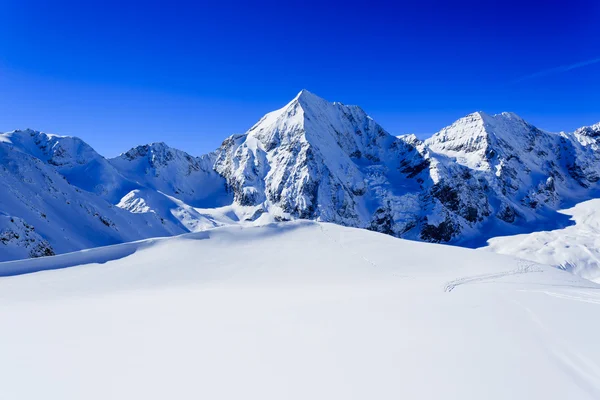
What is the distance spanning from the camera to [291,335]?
711cm

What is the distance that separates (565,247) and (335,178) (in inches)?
2786

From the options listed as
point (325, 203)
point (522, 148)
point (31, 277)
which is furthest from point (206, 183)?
point (522, 148)

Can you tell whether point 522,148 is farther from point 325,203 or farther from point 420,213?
point 325,203

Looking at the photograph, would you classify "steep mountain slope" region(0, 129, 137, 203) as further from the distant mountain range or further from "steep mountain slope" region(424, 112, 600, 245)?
"steep mountain slope" region(424, 112, 600, 245)

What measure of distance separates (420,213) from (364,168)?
30.4m

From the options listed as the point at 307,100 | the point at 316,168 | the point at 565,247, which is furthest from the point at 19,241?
the point at 565,247

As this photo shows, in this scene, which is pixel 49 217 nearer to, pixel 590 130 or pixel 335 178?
pixel 335 178

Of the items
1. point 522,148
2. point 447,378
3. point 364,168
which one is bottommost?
point 447,378

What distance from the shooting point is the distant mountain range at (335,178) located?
95375 millimetres

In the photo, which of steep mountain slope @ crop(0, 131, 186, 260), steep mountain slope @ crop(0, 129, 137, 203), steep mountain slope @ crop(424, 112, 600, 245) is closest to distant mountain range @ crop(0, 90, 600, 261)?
steep mountain slope @ crop(0, 129, 137, 203)

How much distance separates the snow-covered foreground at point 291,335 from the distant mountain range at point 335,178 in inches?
2031

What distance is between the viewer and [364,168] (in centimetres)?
13238

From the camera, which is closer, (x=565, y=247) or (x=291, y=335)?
(x=291, y=335)

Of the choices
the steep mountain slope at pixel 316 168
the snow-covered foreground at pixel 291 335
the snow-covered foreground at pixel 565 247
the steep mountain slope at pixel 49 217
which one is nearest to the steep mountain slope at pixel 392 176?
the steep mountain slope at pixel 316 168
